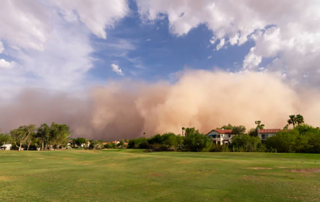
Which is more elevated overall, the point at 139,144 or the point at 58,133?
the point at 58,133

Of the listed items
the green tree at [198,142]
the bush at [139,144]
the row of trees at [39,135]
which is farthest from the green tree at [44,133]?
the green tree at [198,142]

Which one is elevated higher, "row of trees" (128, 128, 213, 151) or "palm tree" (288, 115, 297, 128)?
"palm tree" (288, 115, 297, 128)

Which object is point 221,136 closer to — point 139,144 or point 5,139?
point 139,144


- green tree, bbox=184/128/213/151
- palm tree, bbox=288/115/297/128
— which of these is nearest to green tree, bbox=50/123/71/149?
green tree, bbox=184/128/213/151

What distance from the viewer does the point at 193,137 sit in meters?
88.9

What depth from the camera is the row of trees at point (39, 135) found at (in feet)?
356

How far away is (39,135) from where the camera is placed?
11856 cm

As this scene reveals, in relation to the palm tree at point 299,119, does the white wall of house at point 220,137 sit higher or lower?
lower

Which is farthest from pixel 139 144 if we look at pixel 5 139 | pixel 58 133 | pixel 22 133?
pixel 5 139

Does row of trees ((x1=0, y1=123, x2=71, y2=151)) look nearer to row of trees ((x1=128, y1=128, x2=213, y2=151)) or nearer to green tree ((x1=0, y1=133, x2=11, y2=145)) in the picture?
green tree ((x1=0, y1=133, x2=11, y2=145))

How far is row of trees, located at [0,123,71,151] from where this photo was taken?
4272 inches

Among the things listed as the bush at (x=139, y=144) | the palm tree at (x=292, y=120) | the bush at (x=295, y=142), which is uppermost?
the palm tree at (x=292, y=120)

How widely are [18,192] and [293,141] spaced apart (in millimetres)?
75288

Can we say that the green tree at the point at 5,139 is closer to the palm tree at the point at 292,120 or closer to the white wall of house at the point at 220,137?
the white wall of house at the point at 220,137
